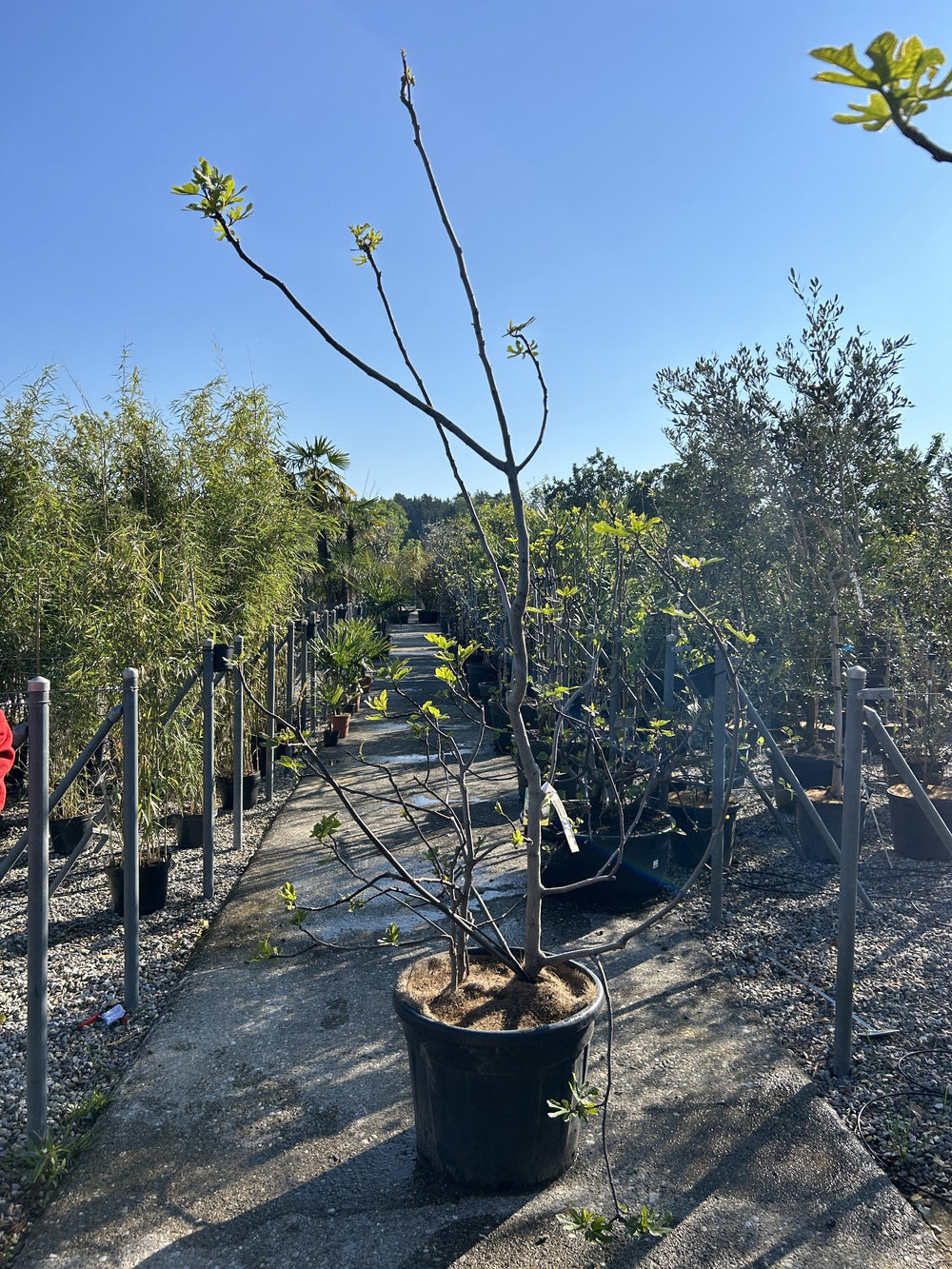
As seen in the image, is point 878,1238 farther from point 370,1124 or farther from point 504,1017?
point 370,1124

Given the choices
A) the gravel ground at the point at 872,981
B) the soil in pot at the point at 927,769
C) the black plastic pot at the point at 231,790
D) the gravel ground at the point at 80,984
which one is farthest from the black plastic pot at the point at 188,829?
the soil in pot at the point at 927,769

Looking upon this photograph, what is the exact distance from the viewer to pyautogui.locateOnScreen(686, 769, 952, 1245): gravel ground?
7.11 feet

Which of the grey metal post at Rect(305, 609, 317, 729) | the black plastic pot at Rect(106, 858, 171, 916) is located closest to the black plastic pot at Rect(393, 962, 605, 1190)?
the black plastic pot at Rect(106, 858, 171, 916)

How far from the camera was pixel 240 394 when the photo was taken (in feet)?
21.0

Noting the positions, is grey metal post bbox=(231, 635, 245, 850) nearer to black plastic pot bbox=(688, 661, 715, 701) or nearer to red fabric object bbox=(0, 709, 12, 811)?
red fabric object bbox=(0, 709, 12, 811)

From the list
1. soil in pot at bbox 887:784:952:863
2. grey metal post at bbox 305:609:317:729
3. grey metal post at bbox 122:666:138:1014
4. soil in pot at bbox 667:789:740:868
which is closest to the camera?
grey metal post at bbox 122:666:138:1014

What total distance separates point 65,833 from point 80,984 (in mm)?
1684

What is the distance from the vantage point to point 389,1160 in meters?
2.07

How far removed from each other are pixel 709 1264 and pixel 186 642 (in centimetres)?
358

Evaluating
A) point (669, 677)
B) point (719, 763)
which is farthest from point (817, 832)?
point (719, 763)

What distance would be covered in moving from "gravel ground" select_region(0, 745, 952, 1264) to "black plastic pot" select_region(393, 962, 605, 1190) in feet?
2.79

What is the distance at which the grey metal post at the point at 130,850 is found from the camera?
280 centimetres

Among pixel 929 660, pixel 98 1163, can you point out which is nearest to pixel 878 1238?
pixel 98 1163

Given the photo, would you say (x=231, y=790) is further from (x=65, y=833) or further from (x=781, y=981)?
(x=781, y=981)
